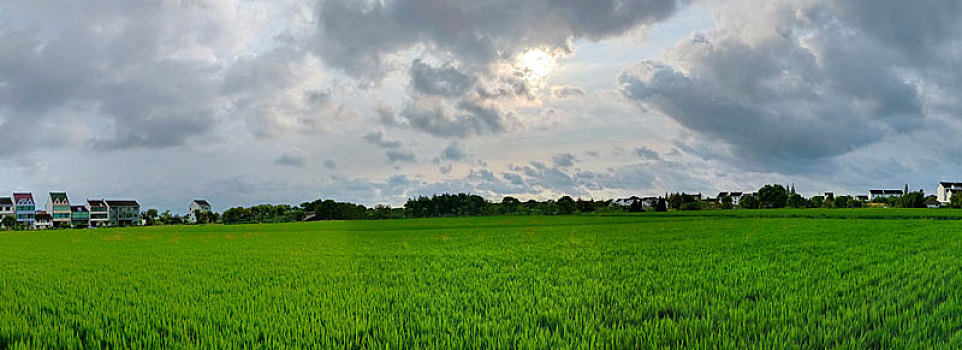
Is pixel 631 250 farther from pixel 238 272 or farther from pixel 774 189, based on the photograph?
pixel 774 189

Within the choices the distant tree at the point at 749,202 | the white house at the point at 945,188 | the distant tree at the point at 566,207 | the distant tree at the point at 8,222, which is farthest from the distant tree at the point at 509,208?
the white house at the point at 945,188

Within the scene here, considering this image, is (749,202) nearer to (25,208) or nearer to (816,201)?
(816,201)

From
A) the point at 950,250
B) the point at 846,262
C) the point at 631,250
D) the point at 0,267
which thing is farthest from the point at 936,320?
the point at 0,267

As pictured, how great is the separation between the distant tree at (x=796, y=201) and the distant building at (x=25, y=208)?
13257 centimetres

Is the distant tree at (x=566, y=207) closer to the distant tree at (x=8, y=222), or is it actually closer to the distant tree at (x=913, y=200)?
the distant tree at (x=913, y=200)

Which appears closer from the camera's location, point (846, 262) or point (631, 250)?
point (846, 262)

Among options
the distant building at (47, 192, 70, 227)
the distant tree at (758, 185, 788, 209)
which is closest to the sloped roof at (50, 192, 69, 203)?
the distant building at (47, 192, 70, 227)

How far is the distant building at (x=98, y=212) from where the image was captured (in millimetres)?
104219

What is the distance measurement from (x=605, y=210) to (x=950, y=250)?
73345mm

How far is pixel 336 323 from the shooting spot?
6.52 m

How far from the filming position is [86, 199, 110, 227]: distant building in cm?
10422

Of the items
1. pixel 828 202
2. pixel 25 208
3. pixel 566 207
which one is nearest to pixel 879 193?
pixel 828 202

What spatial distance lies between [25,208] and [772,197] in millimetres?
132958

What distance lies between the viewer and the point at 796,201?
95.8 metres
